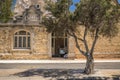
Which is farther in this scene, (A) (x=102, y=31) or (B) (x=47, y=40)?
(B) (x=47, y=40)

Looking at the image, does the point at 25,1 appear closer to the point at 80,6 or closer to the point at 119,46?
the point at 119,46

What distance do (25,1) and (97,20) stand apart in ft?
77.2

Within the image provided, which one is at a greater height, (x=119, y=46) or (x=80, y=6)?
(x=80, y=6)

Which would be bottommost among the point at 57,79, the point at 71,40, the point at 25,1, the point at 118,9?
the point at 57,79

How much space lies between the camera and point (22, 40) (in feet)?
98.0

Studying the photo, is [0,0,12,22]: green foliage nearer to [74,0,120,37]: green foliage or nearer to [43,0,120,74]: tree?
[43,0,120,74]: tree

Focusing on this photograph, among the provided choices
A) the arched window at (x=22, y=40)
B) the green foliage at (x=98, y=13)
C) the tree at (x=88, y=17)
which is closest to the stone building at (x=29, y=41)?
the arched window at (x=22, y=40)

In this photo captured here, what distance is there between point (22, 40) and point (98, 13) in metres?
16.1

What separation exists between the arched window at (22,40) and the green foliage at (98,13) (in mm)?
15023

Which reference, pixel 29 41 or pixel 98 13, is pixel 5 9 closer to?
pixel 98 13

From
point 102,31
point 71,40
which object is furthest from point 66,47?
point 102,31

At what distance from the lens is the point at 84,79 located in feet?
47.1

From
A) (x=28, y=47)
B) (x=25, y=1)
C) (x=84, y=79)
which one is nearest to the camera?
(x=84, y=79)

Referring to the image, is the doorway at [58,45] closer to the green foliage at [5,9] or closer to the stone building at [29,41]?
the stone building at [29,41]
